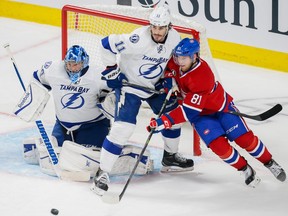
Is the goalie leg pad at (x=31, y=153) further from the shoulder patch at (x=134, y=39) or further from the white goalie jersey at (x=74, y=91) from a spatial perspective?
the shoulder patch at (x=134, y=39)

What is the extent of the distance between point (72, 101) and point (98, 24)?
3.00 feet

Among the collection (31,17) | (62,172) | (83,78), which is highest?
(83,78)

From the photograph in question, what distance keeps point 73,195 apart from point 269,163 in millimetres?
1038

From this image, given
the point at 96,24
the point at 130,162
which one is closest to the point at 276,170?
the point at 130,162

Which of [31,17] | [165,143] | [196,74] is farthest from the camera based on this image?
[31,17]

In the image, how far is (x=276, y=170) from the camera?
564 centimetres

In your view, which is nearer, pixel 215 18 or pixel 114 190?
pixel 114 190

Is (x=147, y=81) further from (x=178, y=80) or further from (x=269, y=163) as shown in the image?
(x=269, y=163)

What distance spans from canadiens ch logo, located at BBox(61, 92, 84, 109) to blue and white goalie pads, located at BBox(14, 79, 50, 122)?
0.37 ft

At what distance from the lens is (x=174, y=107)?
577 centimetres

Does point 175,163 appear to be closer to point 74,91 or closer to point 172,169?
point 172,169

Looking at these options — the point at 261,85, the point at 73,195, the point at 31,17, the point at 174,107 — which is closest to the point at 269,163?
the point at 174,107

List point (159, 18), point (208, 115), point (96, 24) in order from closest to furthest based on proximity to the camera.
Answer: point (159, 18) → point (208, 115) → point (96, 24)

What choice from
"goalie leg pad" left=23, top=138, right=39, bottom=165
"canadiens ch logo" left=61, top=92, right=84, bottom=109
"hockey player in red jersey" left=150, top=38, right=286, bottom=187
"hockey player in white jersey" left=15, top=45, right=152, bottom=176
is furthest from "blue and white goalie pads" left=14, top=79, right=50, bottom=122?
"hockey player in red jersey" left=150, top=38, right=286, bottom=187
